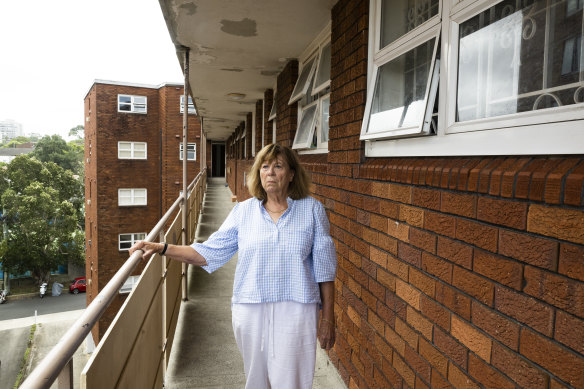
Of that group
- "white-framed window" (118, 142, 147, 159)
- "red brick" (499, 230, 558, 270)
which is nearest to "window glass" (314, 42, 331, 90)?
"red brick" (499, 230, 558, 270)

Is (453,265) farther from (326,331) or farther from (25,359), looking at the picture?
(25,359)

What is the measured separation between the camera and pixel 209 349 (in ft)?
12.4

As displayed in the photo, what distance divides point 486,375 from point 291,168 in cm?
133

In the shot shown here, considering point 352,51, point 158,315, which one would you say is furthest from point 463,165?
point 158,315

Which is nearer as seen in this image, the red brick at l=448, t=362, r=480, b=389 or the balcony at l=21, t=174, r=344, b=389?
the balcony at l=21, t=174, r=344, b=389

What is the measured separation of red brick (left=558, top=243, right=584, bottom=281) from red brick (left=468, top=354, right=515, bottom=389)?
19.0 inches

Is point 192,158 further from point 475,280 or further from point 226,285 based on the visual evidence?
point 475,280

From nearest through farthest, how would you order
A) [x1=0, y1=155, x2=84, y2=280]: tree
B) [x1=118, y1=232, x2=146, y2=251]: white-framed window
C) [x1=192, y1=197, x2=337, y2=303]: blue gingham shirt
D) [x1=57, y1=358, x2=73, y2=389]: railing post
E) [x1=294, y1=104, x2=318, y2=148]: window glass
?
[x1=57, y1=358, x2=73, y2=389]: railing post → [x1=192, y1=197, x2=337, y2=303]: blue gingham shirt → [x1=294, y1=104, x2=318, y2=148]: window glass → [x1=118, y1=232, x2=146, y2=251]: white-framed window → [x1=0, y1=155, x2=84, y2=280]: tree

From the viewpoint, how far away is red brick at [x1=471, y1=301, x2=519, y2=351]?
1.34 metres

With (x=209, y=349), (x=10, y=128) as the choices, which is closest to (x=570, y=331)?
(x=209, y=349)

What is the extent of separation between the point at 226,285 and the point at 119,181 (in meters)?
21.6

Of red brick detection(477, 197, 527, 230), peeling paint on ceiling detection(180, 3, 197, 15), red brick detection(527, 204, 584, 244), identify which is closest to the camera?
red brick detection(527, 204, 584, 244)

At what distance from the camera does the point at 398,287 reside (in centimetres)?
222

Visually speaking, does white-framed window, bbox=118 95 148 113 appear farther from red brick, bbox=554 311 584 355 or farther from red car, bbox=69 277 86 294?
red brick, bbox=554 311 584 355
